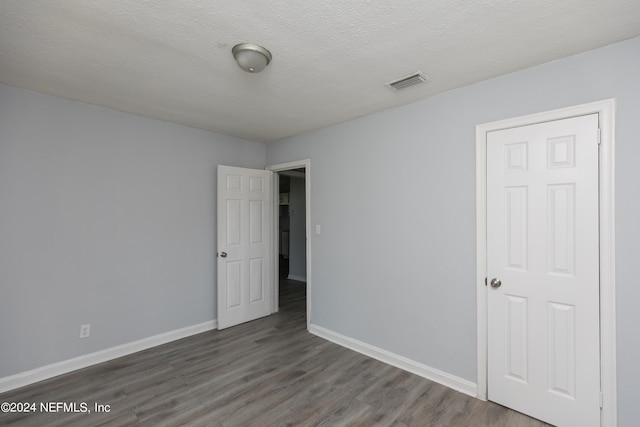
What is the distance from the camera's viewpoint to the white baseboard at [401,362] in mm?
2385

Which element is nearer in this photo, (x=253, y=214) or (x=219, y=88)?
(x=219, y=88)

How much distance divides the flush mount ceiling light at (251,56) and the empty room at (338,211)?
0.01 m

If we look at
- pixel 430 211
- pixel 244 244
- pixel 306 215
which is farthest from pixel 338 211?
pixel 244 244

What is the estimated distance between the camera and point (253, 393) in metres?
2.36

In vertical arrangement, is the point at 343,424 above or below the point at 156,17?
below

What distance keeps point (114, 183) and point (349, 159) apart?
247 cm

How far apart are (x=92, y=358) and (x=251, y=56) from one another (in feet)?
10.2

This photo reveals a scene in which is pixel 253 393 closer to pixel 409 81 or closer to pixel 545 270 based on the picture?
pixel 545 270

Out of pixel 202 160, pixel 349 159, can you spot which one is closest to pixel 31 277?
pixel 202 160

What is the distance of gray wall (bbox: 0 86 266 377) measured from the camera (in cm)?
244

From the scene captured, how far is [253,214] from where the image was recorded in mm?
4031

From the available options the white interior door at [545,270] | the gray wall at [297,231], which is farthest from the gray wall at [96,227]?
the white interior door at [545,270]

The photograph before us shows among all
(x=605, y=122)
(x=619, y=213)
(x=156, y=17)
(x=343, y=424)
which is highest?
(x=156, y=17)

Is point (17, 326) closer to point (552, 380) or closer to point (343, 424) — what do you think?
point (343, 424)
